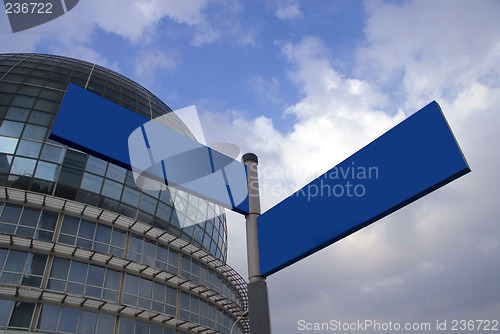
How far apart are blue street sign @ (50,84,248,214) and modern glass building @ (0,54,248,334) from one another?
53.6ft

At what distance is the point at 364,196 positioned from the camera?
4.67 metres

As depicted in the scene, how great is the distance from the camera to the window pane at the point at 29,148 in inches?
862

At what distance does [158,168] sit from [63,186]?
1871 centimetres

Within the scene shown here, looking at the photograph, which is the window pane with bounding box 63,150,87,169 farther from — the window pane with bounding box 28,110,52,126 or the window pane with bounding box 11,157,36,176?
the window pane with bounding box 28,110,52,126

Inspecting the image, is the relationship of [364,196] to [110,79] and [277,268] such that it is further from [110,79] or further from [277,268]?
[110,79]

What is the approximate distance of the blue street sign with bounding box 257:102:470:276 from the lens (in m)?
4.22

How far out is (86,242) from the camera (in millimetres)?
20781

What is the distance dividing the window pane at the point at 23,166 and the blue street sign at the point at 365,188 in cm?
2027

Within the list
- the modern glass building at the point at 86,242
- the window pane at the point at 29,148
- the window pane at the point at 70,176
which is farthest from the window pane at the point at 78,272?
the window pane at the point at 29,148

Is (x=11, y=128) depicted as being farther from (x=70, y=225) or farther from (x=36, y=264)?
(x=36, y=264)

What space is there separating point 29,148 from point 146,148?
20502 millimetres

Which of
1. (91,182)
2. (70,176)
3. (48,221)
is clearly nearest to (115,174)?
(91,182)

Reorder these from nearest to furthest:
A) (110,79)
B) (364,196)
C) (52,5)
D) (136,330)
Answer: (364,196) < (52,5) < (136,330) < (110,79)

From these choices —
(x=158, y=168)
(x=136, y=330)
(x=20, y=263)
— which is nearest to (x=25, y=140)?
(x=20, y=263)
